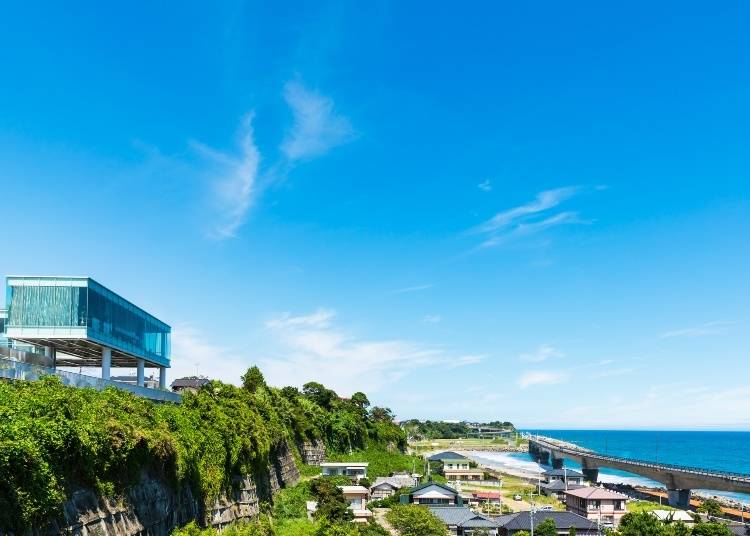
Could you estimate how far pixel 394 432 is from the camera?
138 metres

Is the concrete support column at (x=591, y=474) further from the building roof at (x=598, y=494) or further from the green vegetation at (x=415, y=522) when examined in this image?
the green vegetation at (x=415, y=522)

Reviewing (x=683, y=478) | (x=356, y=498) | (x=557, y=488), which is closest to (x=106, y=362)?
(x=356, y=498)

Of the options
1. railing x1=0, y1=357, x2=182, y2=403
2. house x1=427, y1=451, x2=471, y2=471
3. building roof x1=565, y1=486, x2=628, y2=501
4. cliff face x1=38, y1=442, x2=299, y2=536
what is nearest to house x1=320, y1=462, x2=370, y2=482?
building roof x1=565, y1=486, x2=628, y2=501

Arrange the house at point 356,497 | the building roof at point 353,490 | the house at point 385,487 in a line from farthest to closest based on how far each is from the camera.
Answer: the house at point 385,487 < the building roof at point 353,490 < the house at point 356,497

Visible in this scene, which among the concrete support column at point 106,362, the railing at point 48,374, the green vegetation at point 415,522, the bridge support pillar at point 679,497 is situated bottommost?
the bridge support pillar at point 679,497

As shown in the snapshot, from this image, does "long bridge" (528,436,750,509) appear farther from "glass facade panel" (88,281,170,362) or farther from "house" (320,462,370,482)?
"glass facade panel" (88,281,170,362)

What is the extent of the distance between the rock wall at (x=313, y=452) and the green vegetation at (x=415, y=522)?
80.2 ft

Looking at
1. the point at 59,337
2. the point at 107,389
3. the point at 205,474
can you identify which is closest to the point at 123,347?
the point at 59,337

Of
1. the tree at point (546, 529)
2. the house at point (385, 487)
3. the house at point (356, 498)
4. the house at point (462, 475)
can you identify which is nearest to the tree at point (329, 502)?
the house at point (356, 498)

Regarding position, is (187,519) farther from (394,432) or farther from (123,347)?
(394,432)

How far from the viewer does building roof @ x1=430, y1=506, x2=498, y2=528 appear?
58.9 metres

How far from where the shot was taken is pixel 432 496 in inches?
2702

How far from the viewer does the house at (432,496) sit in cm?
6825

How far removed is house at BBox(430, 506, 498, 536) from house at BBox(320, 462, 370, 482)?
19395 millimetres
